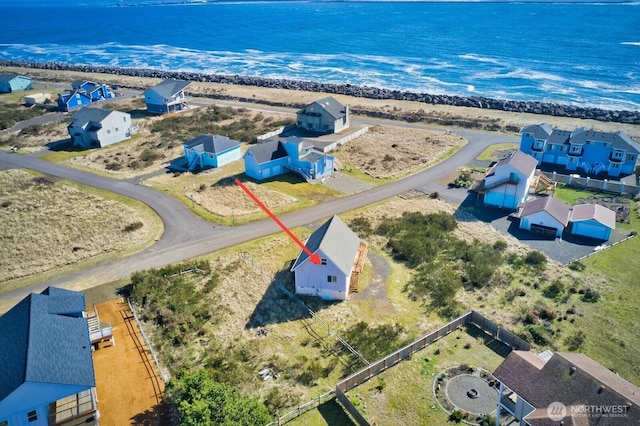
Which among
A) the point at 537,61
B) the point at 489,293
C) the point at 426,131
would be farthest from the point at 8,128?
the point at 537,61

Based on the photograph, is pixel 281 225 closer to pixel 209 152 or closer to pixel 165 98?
pixel 209 152

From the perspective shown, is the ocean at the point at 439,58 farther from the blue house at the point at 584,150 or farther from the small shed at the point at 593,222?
the small shed at the point at 593,222

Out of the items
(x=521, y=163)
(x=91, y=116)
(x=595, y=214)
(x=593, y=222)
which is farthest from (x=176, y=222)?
(x=595, y=214)

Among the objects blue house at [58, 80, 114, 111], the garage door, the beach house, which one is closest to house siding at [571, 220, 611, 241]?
the garage door

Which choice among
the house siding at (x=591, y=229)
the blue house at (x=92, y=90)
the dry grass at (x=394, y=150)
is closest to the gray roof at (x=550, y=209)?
the house siding at (x=591, y=229)

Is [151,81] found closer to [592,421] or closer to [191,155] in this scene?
[191,155]

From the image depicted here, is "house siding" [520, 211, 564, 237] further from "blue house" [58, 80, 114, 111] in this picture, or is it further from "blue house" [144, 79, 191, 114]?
"blue house" [58, 80, 114, 111]

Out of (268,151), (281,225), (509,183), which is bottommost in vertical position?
(281,225)
